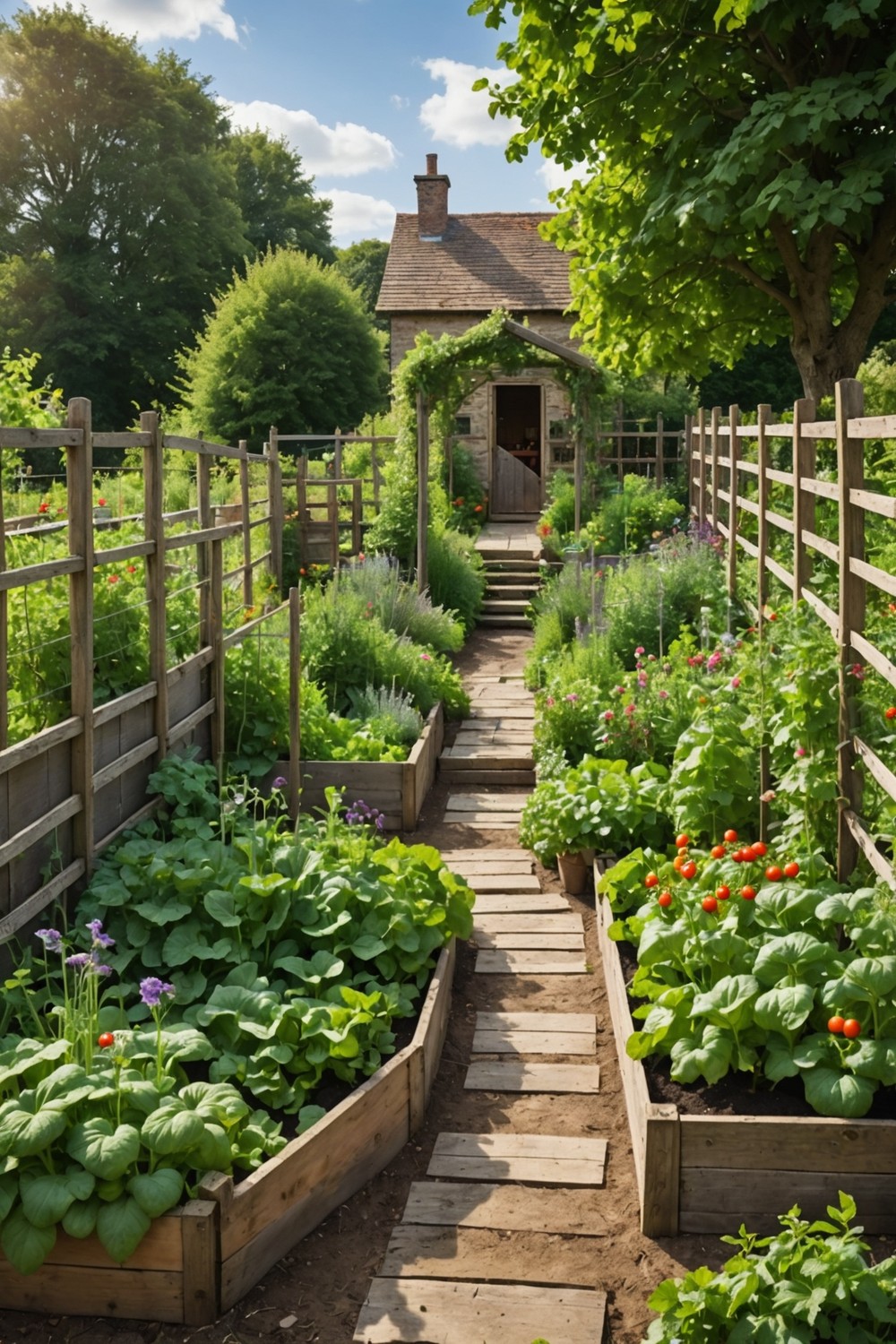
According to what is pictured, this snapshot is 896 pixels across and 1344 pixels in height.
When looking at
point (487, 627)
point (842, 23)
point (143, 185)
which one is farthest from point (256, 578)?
point (143, 185)

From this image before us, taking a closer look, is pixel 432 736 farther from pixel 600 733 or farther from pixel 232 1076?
pixel 232 1076

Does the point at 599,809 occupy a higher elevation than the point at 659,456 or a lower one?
lower

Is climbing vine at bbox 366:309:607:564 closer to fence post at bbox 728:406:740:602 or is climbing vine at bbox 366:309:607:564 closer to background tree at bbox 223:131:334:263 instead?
fence post at bbox 728:406:740:602

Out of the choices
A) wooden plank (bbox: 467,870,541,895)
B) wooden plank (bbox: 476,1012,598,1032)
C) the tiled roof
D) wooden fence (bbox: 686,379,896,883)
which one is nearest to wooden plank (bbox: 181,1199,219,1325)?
wooden plank (bbox: 476,1012,598,1032)

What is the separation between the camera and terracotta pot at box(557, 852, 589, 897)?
6855 millimetres

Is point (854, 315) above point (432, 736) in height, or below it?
above

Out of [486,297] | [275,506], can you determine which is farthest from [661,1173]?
[486,297]

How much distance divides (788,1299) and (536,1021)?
2495mm

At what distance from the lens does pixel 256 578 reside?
486 inches

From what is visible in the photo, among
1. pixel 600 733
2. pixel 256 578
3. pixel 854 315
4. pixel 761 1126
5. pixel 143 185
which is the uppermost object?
pixel 143 185

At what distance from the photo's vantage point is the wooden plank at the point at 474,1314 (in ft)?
11.1

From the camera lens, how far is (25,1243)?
10.8 feet

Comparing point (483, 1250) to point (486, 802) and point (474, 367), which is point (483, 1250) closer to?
point (486, 802)

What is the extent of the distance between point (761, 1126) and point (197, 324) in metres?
36.0
